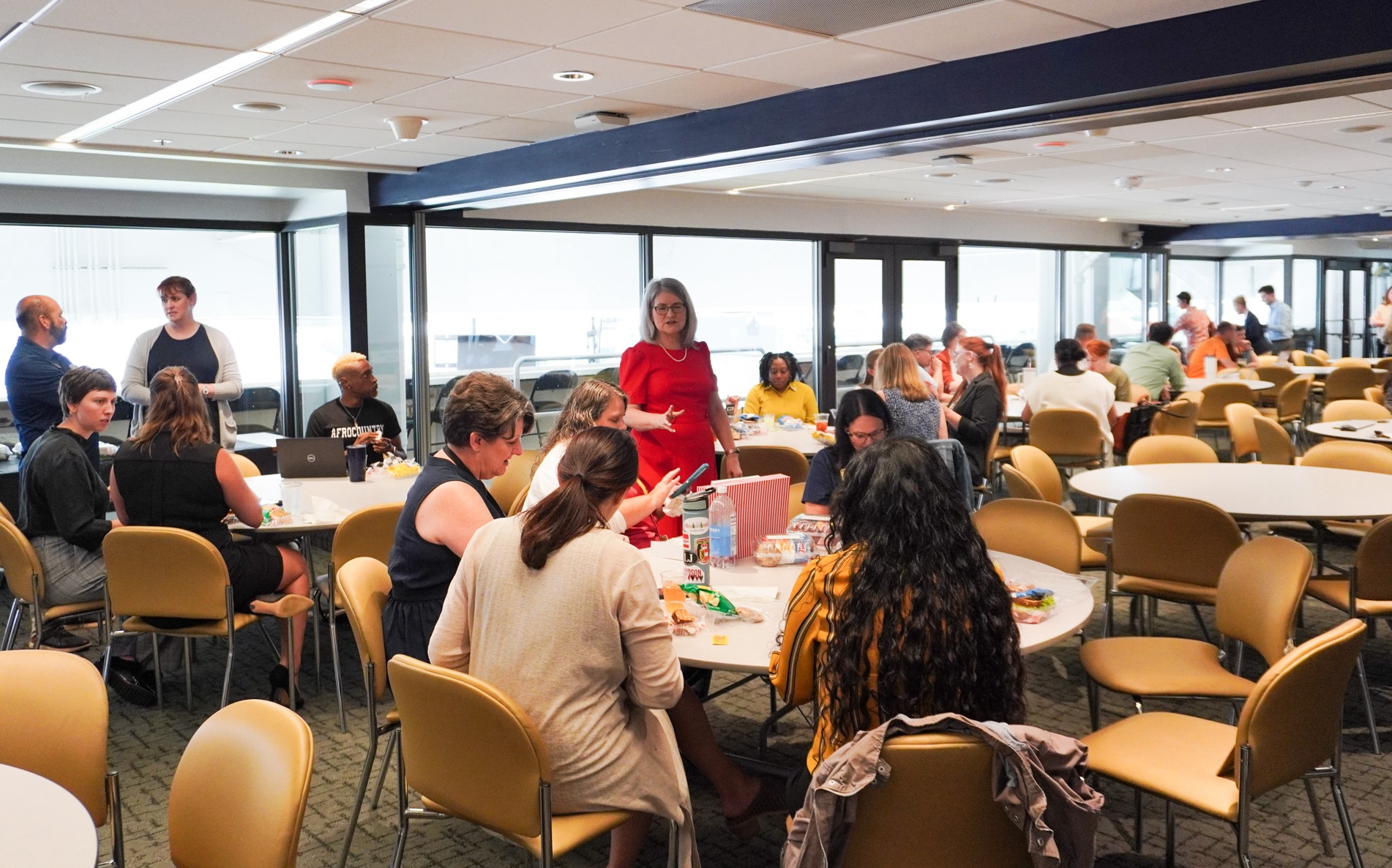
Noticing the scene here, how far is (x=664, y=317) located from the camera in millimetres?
5188

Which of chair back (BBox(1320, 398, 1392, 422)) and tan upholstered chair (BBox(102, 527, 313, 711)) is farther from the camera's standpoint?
chair back (BBox(1320, 398, 1392, 422))

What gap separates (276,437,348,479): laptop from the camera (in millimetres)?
5438

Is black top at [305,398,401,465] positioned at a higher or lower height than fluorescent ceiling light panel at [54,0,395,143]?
lower

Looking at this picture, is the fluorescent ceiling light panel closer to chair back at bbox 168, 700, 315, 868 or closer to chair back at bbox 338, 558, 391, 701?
chair back at bbox 338, 558, 391, 701

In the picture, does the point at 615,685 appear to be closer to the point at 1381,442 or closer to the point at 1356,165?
the point at 1381,442

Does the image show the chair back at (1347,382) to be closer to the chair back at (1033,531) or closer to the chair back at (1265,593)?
the chair back at (1033,531)

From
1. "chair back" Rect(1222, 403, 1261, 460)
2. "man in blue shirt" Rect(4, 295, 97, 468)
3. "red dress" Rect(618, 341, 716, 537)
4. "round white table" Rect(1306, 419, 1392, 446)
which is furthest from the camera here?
"chair back" Rect(1222, 403, 1261, 460)

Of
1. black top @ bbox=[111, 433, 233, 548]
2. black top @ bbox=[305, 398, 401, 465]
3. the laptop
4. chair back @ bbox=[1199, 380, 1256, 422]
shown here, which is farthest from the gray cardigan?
chair back @ bbox=[1199, 380, 1256, 422]

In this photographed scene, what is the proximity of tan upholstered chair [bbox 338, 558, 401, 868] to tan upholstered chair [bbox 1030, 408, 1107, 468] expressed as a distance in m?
5.66

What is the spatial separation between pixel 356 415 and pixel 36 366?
5.74ft

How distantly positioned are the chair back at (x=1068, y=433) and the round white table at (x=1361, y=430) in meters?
1.32

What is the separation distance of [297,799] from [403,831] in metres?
0.84

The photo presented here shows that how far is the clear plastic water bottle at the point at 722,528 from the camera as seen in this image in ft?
11.6

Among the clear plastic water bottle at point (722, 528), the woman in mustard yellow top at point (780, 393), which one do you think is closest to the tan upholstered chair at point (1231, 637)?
the clear plastic water bottle at point (722, 528)
